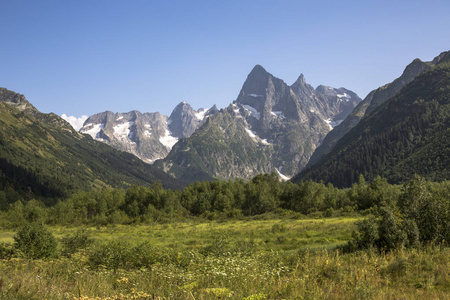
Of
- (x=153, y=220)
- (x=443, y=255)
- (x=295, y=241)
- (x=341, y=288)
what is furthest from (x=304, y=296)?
(x=153, y=220)

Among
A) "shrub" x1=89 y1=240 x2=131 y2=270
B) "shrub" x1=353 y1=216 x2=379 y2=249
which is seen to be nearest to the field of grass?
"shrub" x1=89 y1=240 x2=131 y2=270

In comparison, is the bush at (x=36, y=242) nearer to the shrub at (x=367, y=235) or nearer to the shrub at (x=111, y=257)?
the shrub at (x=111, y=257)

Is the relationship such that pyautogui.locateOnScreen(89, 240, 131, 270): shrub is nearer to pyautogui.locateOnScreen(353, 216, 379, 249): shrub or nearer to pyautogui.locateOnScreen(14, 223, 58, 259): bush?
pyautogui.locateOnScreen(14, 223, 58, 259): bush

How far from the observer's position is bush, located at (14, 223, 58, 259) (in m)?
21.4

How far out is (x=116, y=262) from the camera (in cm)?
1789

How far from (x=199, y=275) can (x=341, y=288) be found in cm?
588

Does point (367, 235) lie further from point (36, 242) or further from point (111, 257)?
point (36, 242)

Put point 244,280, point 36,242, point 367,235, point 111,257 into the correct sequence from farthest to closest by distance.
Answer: point 36,242 < point 367,235 < point 111,257 < point 244,280

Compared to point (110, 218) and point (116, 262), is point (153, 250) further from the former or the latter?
point (110, 218)

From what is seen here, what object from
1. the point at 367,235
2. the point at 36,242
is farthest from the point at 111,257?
the point at 367,235

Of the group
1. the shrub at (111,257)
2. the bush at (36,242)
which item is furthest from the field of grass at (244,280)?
the bush at (36,242)

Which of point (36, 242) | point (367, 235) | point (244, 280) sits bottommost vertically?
point (367, 235)

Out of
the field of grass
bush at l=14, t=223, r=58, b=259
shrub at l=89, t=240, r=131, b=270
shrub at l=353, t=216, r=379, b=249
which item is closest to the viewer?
the field of grass

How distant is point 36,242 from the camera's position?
22.2 metres
